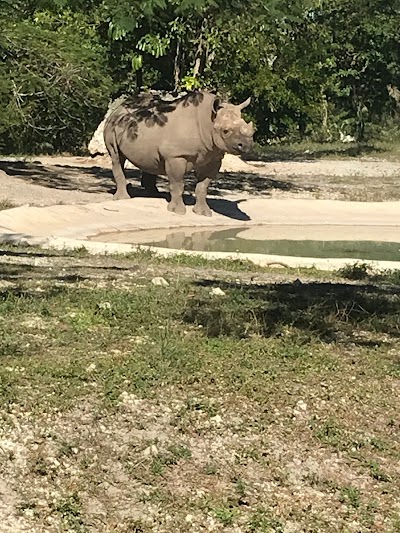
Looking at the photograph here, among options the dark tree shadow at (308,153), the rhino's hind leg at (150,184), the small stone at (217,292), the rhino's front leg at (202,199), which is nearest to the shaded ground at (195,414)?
the small stone at (217,292)

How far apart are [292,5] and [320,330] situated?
2.39m

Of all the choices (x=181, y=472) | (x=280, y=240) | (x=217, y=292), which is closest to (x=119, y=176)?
(x=280, y=240)

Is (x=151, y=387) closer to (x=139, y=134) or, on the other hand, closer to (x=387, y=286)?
(x=387, y=286)

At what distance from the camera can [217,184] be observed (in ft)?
74.2

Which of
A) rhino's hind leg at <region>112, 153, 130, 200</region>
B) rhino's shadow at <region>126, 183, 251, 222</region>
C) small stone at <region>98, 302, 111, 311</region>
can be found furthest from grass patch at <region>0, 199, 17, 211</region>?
small stone at <region>98, 302, 111, 311</region>

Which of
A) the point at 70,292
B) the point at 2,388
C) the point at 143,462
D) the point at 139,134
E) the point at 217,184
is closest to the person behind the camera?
the point at 143,462

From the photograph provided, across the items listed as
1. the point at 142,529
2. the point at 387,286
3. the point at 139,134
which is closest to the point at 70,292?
the point at 387,286

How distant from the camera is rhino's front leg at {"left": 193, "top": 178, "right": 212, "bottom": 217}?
55.3ft

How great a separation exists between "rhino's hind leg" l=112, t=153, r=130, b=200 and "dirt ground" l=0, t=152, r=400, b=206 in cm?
51

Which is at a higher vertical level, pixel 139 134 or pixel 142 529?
pixel 139 134

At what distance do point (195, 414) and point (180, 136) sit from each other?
11503 mm

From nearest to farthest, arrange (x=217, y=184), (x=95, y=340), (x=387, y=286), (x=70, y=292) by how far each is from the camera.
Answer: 1. (x=95, y=340)
2. (x=70, y=292)
3. (x=387, y=286)
4. (x=217, y=184)

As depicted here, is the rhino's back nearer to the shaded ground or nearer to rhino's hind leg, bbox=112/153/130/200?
rhino's hind leg, bbox=112/153/130/200

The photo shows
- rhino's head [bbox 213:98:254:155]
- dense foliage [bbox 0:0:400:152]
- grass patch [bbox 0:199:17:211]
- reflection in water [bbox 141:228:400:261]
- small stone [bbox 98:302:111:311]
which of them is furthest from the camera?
grass patch [bbox 0:199:17:211]
